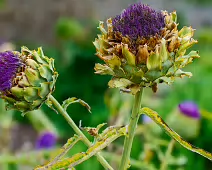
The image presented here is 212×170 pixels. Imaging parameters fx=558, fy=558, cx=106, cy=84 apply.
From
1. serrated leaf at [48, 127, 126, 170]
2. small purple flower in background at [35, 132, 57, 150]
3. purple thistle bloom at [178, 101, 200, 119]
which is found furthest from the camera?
purple thistle bloom at [178, 101, 200, 119]

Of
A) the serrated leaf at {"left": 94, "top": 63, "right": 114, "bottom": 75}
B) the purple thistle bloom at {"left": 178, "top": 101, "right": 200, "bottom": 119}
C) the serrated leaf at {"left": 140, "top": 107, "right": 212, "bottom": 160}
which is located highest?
the purple thistle bloom at {"left": 178, "top": 101, "right": 200, "bottom": 119}

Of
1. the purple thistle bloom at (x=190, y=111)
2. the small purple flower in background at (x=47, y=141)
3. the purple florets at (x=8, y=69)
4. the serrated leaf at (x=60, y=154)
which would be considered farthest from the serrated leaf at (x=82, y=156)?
the purple thistle bloom at (x=190, y=111)

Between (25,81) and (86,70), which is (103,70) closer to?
(25,81)

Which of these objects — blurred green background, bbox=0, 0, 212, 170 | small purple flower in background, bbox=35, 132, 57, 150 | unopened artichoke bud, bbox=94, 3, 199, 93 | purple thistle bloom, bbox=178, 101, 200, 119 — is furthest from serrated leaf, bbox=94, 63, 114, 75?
purple thistle bloom, bbox=178, 101, 200, 119

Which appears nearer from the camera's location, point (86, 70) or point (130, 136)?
point (130, 136)

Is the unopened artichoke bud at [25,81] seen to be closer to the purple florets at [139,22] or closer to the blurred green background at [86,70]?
the purple florets at [139,22]

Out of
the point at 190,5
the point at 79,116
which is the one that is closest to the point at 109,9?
the point at 190,5

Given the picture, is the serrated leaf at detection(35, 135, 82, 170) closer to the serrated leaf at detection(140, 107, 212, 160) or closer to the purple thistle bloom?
the serrated leaf at detection(140, 107, 212, 160)

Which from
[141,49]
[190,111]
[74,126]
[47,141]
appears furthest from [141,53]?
[190,111]

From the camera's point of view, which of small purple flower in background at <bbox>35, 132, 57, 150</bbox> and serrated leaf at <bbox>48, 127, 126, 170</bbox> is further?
small purple flower in background at <bbox>35, 132, 57, 150</bbox>
